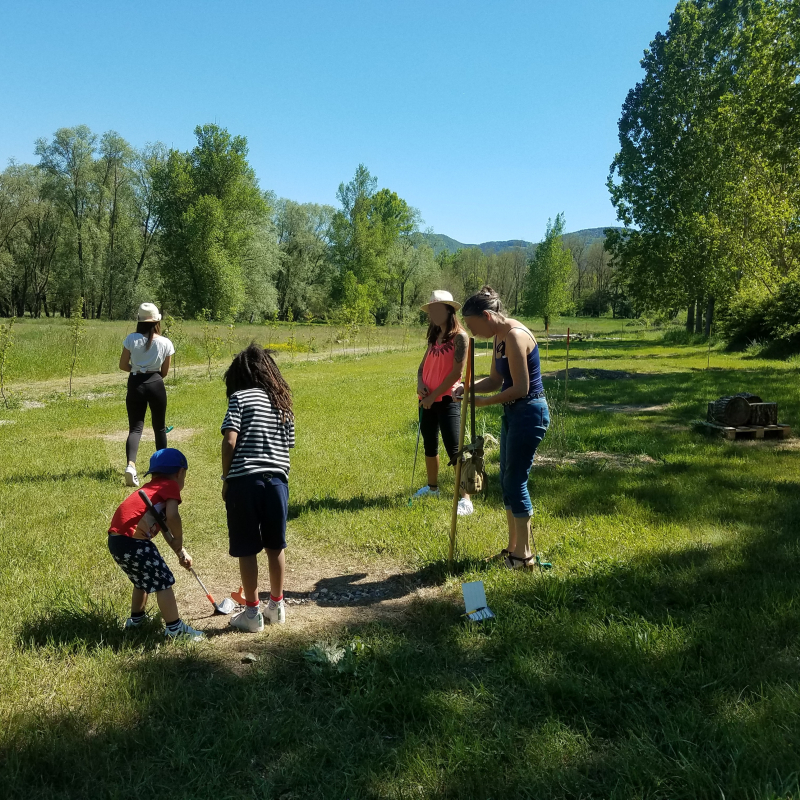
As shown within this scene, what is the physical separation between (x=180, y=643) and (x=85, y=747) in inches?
35.0

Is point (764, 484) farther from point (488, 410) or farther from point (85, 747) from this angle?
point (85, 747)

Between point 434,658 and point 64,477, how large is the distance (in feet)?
18.9

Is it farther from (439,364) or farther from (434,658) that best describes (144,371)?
(434,658)

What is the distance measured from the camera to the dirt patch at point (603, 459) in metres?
7.54

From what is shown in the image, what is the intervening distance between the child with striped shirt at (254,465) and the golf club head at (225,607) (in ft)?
0.75

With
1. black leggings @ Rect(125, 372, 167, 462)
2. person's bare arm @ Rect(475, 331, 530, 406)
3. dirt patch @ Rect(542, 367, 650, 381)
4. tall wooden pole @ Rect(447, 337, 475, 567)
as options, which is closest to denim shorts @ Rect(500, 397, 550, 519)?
person's bare arm @ Rect(475, 331, 530, 406)

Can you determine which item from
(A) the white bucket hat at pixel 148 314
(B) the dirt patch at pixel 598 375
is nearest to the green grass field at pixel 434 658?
(A) the white bucket hat at pixel 148 314

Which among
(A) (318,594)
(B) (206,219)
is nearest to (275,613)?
(A) (318,594)

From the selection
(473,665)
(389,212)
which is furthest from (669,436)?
(389,212)

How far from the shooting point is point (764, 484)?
6.38m

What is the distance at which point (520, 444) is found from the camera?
4.13 metres

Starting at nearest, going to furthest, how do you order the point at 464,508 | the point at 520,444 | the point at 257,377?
the point at 257,377 < the point at 520,444 < the point at 464,508

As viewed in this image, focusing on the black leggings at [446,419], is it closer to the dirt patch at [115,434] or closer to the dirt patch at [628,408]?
the dirt patch at [115,434]

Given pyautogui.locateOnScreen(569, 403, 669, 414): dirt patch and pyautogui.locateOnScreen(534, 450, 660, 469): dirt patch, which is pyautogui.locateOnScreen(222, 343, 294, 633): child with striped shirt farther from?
pyautogui.locateOnScreen(569, 403, 669, 414): dirt patch
